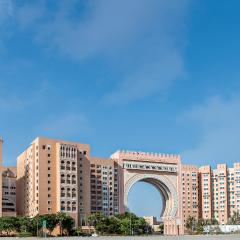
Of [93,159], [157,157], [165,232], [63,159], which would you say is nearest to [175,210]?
[165,232]

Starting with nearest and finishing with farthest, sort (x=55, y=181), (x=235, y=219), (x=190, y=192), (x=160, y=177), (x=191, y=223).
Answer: (x=55, y=181) → (x=160, y=177) → (x=191, y=223) → (x=235, y=219) → (x=190, y=192)

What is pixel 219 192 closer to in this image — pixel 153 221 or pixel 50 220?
pixel 153 221

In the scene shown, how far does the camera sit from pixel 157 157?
136000 mm

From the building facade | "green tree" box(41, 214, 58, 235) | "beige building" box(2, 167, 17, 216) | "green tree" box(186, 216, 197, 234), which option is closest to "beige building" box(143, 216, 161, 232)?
"green tree" box(186, 216, 197, 234)

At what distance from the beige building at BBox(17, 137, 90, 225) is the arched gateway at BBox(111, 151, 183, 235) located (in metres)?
13.3

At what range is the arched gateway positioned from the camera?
131m

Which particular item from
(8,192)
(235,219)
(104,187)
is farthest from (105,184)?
(235,219)

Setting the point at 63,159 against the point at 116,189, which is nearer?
the point at 63,159

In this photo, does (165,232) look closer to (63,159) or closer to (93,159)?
(93,159)

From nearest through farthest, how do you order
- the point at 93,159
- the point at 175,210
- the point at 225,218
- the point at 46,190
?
the point at 46,190 < the point at 93,159 < the point at 175,210 < the point at 225,218

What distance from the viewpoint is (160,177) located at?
443 ft

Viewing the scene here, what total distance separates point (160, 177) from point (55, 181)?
3185cm

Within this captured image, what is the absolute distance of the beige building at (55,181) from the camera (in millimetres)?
112938

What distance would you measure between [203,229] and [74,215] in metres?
34.5
